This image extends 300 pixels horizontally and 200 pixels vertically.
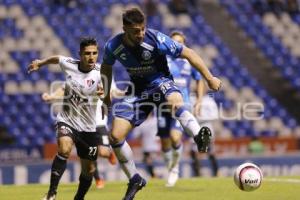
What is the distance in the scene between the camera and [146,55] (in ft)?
27.5

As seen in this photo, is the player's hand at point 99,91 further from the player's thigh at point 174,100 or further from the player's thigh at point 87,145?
the player's thigh at point 174,100

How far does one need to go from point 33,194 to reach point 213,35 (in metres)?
14.1

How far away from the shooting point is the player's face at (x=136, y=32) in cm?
806

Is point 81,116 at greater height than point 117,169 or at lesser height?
greater

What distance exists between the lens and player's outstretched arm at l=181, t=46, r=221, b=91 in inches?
311

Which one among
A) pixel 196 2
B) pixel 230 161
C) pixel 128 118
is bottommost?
pixel 230 161

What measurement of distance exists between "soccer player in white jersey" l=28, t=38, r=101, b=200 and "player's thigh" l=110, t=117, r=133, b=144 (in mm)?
396

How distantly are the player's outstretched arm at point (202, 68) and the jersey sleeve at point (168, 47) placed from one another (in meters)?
0.06

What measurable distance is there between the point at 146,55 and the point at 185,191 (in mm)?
3186

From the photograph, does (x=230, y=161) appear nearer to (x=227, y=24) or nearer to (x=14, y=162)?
(x=14, y=162)

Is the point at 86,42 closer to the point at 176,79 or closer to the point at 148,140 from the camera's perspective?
the point at 176,79

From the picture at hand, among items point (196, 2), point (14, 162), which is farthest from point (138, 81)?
point (196, 2)

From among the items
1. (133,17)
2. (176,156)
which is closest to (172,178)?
(176,156)

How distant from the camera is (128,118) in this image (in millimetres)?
8570
